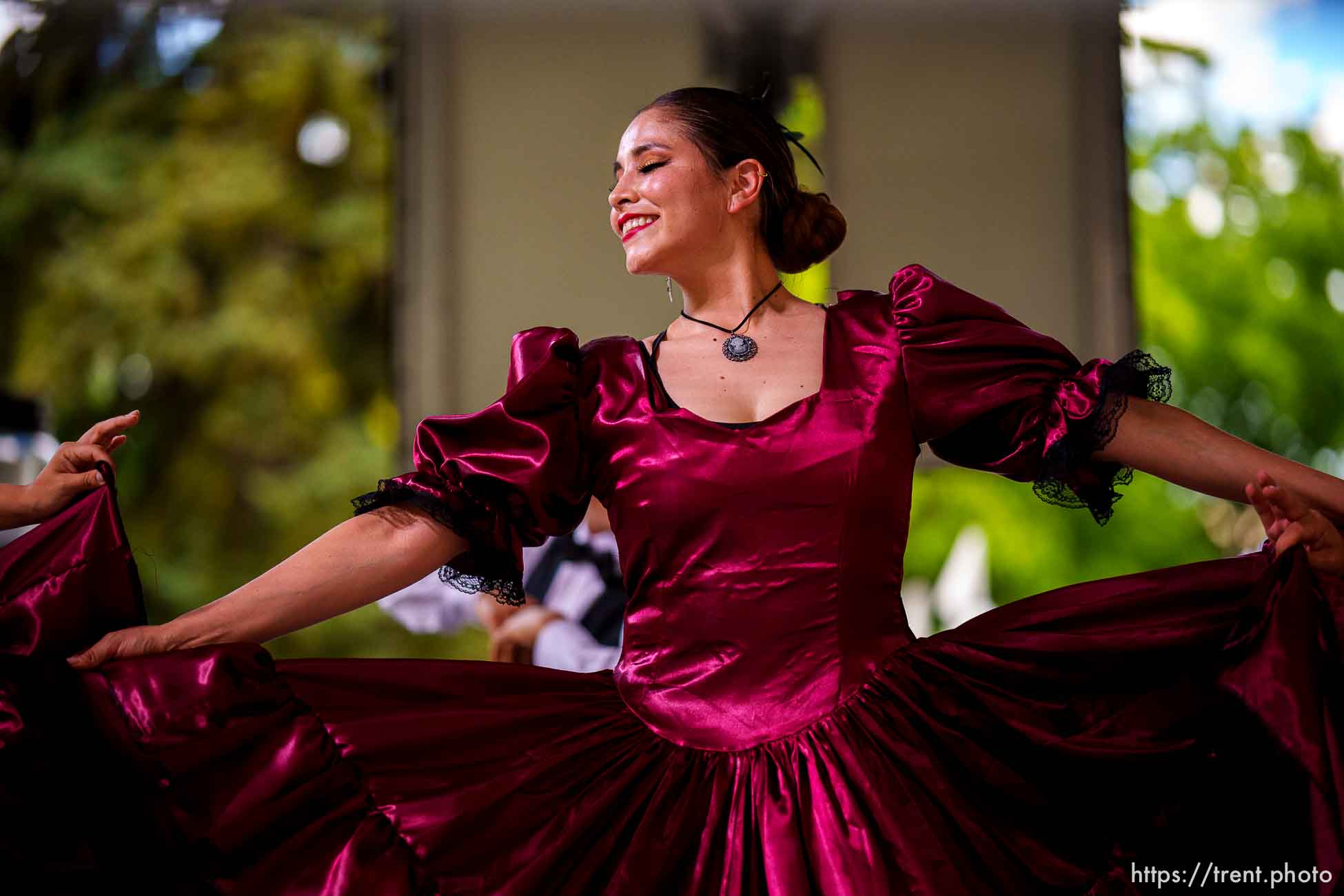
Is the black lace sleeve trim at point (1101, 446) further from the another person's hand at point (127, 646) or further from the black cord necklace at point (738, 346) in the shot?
the another person's hand at point (127, 646)

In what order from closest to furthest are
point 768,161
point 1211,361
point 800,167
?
1. point 768,161
2. point 800,167
3. point 1211,361

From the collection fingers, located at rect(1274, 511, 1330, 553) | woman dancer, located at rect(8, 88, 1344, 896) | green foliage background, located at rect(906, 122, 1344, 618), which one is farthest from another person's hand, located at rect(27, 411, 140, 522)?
green foliage background, located at rect(906, 122, 1344, 618)

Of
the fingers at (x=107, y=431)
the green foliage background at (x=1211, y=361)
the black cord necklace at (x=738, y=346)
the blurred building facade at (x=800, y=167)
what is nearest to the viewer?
the fingers at (x=107, y=431)

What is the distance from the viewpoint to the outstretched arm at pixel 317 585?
1487mm

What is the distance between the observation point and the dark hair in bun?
1.83m

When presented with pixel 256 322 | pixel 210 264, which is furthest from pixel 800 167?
pixel 210 264

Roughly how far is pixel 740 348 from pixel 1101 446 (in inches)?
17.7

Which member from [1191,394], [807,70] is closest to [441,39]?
[807,70]

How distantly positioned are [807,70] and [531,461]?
2.97 m

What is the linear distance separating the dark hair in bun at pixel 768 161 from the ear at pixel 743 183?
13 millimetres

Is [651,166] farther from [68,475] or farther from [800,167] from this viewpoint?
[800,167]

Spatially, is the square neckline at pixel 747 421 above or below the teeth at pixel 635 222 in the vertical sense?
below

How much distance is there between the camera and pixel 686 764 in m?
1.50

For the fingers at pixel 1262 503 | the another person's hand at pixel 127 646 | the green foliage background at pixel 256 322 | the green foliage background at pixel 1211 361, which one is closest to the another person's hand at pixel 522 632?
the another person's hand at pixel 127 646
